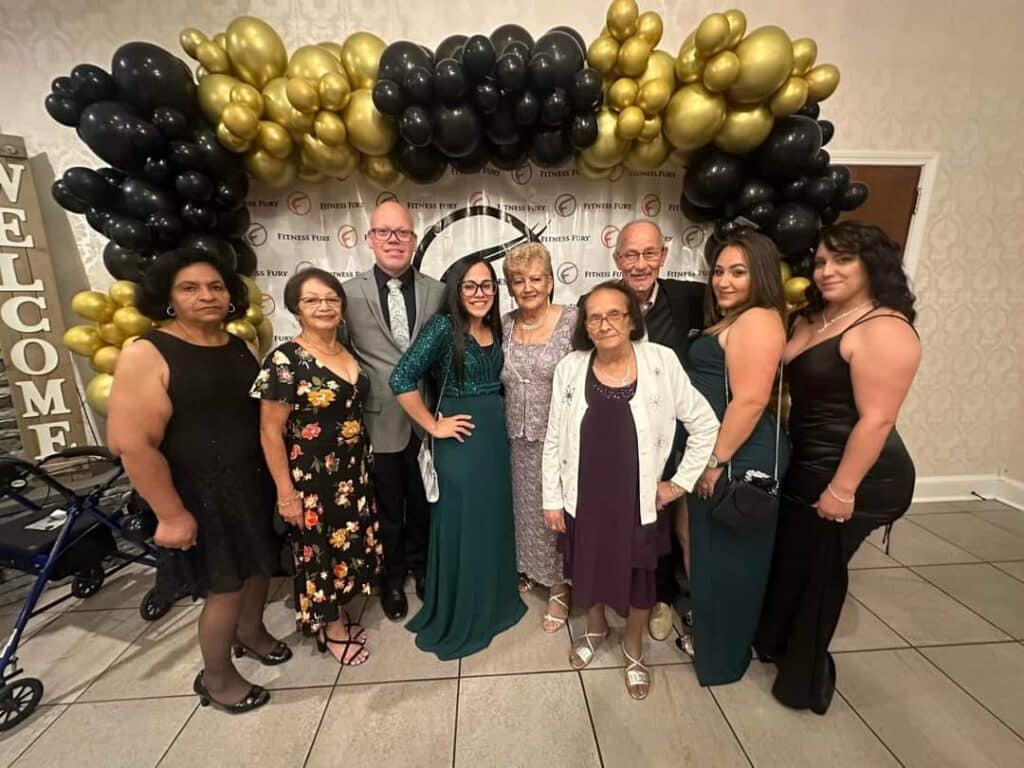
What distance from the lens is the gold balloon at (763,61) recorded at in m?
1.70

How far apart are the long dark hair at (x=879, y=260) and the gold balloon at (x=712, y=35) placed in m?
0.93

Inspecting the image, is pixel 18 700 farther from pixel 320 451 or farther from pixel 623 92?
pixel 623 92

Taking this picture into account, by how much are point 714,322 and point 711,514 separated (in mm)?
782

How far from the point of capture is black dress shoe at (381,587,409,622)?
84.4 inches

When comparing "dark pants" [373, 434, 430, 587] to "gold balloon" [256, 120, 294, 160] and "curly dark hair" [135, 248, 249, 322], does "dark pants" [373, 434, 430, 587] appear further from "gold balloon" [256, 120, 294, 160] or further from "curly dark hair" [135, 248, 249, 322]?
"gold balloon" [256, 120, 294, 160]

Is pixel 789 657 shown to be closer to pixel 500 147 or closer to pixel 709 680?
pixel 709 680

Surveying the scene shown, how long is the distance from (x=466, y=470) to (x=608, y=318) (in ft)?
2.91

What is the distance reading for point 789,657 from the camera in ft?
5.38

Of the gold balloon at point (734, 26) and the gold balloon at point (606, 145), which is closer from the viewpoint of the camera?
the gold balloon at point (734, 26)

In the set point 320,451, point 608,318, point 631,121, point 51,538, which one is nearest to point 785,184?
point 631,121

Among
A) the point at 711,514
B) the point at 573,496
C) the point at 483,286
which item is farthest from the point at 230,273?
the point at 711,514

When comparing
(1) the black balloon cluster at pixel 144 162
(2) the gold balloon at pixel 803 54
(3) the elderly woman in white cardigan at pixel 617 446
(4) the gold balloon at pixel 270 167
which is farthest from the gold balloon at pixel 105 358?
(2) the gold balloon at pixel 803 54

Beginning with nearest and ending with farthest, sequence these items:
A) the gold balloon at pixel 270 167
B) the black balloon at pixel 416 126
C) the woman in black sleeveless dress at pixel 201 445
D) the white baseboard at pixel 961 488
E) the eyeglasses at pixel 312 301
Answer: the woman in black sleeveless dress at pixel 201 445
the eyeglasses at pixel 312 301
the black balloon at pixel 416 126
the gold balloon at pixel 270 167
the white baseboard at pixel 961 488

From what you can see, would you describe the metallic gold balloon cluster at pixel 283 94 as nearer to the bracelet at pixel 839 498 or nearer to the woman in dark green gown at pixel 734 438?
the woman in dark green gown at pixel 734 438
